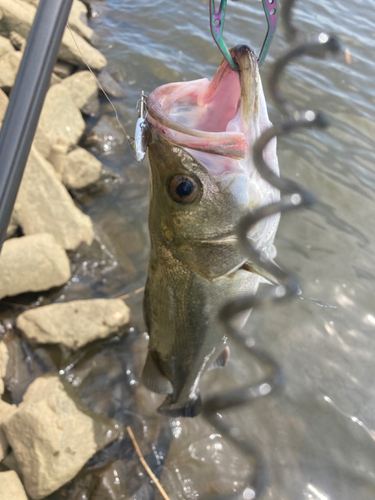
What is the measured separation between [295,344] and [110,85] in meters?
5.33

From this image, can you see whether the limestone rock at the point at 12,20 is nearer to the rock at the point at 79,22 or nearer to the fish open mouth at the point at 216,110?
the rock at the point at 79,22

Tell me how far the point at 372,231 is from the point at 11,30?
6.13 meters

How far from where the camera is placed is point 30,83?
1.07m

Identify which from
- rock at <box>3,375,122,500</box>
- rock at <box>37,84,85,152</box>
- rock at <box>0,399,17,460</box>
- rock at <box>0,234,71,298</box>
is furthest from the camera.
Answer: rock at <box>37,84,85,152</box>

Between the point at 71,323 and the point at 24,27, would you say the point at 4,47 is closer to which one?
the point at 24,27

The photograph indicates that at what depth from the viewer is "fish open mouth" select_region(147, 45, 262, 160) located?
1.48m

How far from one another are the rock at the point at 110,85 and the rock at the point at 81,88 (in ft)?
1.53

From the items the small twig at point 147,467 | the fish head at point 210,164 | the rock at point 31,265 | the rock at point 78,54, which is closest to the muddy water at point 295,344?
the small twig at point 147,467

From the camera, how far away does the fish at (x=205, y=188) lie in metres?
1.51

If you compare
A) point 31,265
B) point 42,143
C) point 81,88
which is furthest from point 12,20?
point 31,265

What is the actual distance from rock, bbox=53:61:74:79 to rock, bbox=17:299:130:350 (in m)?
4.66

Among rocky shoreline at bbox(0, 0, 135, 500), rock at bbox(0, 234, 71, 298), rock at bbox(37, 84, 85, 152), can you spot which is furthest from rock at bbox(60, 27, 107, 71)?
rock at bbox(0, 234, 71, 298)

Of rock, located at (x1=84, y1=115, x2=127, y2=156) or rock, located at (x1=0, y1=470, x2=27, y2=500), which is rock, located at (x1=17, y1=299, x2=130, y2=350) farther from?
rock, located at (x1=84, y1=115, x2=127, y2=156)

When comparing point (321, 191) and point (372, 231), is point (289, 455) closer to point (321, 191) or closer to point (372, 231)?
point (372, 231)
